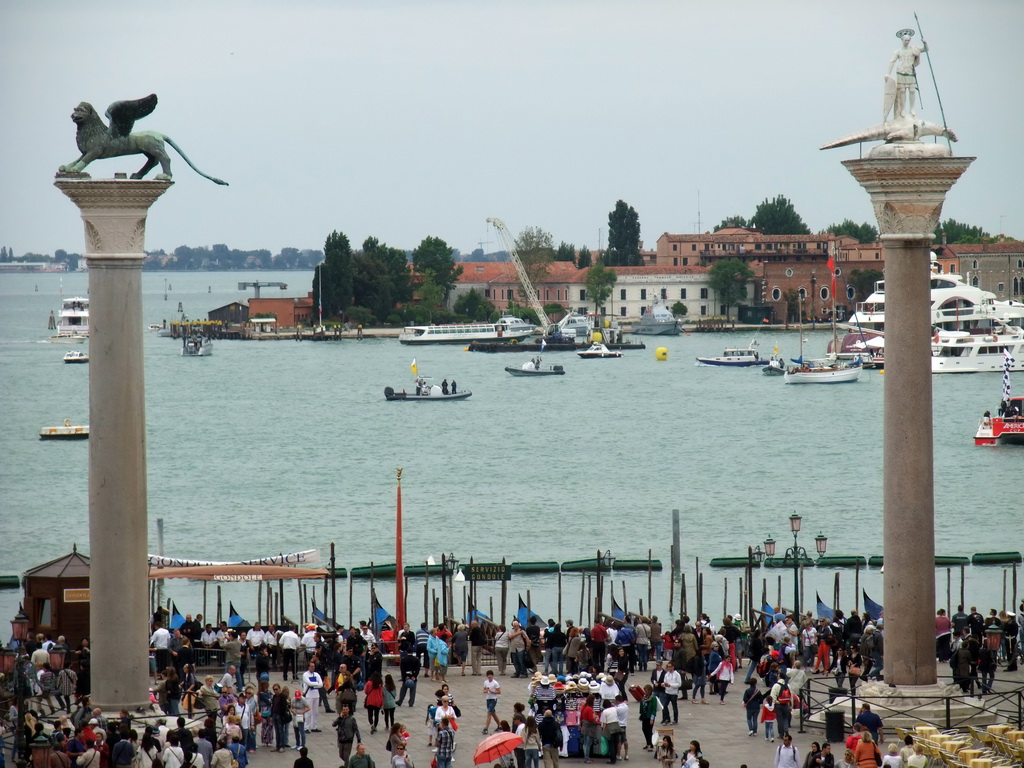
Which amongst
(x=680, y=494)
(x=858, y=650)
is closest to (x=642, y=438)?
(x=680, y=494)

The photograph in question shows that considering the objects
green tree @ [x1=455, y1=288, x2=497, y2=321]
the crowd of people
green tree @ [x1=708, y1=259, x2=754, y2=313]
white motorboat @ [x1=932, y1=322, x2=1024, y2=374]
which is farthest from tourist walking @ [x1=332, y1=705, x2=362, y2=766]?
green tree @ [x1=455, y1=288, x2=497, y2=321]

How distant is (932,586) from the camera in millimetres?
12695

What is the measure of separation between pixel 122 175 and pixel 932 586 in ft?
22.5

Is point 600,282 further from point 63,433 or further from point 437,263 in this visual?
point 63,433

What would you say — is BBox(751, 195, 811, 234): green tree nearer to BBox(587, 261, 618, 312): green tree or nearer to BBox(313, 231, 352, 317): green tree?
BBox(587, 261, 618, 312): green tree

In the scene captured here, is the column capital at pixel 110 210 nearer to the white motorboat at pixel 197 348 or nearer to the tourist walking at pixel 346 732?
the tourist walking at pixel 346 732

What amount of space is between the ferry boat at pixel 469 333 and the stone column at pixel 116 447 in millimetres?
112942

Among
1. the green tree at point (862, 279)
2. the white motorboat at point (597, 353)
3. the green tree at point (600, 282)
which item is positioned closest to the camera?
the white motorboat at point (597, 353)

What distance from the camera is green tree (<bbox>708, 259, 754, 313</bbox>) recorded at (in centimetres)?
13588

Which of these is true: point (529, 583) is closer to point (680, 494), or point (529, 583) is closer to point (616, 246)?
point (680, 494)

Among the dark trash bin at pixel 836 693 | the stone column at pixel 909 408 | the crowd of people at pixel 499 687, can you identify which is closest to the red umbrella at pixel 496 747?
the crowd of people at pixel 499 687

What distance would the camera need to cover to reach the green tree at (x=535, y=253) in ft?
474

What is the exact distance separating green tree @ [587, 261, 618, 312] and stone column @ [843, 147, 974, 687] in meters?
125

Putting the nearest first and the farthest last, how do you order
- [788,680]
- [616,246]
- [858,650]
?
[788,680] < [858,650] < [616,246]
